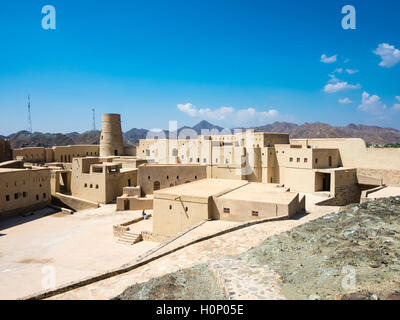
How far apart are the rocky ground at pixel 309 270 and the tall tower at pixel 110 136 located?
29.4 metres

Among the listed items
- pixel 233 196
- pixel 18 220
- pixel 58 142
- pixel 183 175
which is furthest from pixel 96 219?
pixel 58 142

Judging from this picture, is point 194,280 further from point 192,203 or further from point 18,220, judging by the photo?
point 18,220

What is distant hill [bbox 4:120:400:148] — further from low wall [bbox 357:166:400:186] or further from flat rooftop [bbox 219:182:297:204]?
flat rooftop [bbox 219:182:297:204]

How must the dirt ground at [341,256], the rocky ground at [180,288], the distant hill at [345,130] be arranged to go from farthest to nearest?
the distant hill at [345,130] < the rocky ground at [180,288] < the dirt ground at [341,256]

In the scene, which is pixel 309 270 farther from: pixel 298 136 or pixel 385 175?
pixel 298 136

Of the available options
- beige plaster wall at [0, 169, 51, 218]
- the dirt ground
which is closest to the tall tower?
beige plaster wall at [0, 169, 51, 218]

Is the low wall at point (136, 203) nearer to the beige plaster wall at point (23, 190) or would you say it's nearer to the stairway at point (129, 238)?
the stairway at point (129, 238)

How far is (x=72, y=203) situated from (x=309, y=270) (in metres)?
20.1

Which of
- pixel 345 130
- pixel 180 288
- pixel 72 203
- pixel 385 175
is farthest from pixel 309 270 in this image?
pixel 345 130

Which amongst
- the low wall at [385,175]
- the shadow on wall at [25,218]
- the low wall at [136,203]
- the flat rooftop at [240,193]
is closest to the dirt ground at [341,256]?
the flat rooftop at [240,193]

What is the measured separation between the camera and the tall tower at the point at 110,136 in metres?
34.7

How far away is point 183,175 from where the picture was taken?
807 inches

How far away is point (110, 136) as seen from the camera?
34.9 m

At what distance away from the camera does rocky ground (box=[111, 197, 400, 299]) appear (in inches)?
207
